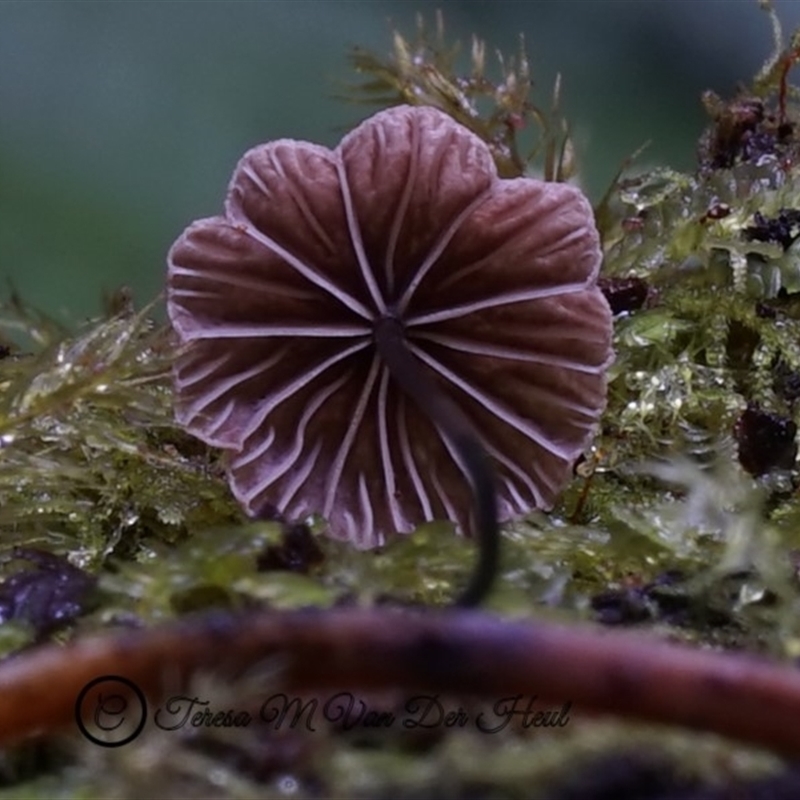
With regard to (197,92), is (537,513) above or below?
below

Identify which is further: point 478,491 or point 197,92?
point 197,92

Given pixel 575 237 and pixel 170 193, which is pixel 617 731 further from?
pixel 170 193

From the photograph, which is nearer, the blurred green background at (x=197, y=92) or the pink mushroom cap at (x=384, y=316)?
the pink mushroom cap at (x=384, y=316)

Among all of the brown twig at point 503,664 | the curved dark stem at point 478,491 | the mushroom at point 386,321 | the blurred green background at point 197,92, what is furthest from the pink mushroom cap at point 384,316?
the blurred green background at point 197,92

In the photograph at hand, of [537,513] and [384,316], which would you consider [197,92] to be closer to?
[384,316]

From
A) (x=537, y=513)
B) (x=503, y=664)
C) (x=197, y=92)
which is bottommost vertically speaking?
(x=503, y=664)

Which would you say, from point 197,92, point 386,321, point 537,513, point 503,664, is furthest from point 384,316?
point 197,92

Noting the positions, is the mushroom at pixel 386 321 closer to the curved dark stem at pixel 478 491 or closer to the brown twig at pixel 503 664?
the curved dark stem at pixel 478 491
